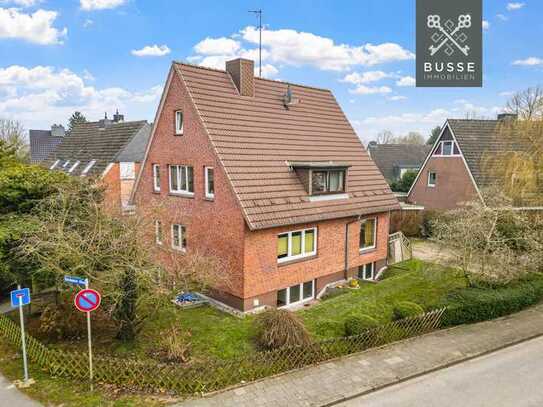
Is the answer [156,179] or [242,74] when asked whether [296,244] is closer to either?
[156,179]

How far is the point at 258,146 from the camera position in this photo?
1700cm

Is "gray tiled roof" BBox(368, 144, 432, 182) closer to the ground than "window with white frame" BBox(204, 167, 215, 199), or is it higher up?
higher up

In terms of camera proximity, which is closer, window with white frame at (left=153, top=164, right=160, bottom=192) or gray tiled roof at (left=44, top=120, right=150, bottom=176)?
window with white frame at (left=153, top=164, right=160, bottom=192)

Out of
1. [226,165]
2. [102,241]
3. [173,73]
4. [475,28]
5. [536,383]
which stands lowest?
[536,383]

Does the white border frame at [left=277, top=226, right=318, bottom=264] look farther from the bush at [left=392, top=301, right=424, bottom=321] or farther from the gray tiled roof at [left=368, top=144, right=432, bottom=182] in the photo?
the gray tiled roof at [left=368, top=144, right=432, bottom=182]

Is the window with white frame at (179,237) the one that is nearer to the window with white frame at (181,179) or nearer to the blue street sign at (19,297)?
the window with white frame at (181,179)

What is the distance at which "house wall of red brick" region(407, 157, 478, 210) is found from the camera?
30.5 m

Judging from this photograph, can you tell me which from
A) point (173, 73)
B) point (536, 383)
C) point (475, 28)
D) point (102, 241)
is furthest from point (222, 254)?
point (475, 28)

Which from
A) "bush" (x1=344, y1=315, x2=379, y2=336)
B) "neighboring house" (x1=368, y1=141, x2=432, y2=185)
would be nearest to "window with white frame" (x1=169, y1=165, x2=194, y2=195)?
"bush" (x1=344, y1=315, x2=379, y2=336)

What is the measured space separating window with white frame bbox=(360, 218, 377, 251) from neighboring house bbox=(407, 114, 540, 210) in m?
11.2

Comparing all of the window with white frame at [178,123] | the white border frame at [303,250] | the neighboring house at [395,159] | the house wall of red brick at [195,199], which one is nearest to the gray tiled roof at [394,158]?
the neighboring house at [395,159]

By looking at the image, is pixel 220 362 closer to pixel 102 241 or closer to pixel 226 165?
pixel 102 241

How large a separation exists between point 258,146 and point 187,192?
3.74 metres
